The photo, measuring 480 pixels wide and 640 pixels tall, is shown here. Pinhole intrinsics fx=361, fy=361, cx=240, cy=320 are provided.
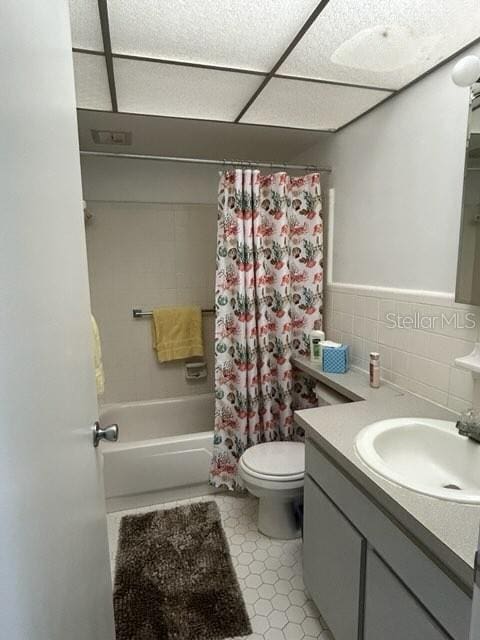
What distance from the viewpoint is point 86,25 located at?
114cm

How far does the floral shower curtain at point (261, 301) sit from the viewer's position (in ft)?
6.63

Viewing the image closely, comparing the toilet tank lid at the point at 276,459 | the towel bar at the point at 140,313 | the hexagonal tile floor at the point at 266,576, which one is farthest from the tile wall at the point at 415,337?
the towel bar at the point at 140,313

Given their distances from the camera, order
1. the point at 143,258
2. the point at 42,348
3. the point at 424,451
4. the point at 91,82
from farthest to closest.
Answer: the point at 143,258, the point at 91,82, the point at 424,451, the point at 42,348

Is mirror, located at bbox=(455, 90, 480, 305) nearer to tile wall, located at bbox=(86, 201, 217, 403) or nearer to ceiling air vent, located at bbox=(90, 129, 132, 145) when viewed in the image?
ceiling air vent, located at bbox=(90, 129, 132, 145)

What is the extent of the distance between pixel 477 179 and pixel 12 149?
1.40 meters

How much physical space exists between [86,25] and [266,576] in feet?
7.38

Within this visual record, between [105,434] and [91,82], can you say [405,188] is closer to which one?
[91,82]

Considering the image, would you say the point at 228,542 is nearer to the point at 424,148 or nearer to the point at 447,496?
the point at 447,496

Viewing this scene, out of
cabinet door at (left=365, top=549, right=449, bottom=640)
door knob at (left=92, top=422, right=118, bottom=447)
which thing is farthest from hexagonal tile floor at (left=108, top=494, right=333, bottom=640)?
door knob at (left=92, top=422, right=118, bottom=447)

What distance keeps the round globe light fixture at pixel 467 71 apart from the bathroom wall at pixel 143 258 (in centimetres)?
193

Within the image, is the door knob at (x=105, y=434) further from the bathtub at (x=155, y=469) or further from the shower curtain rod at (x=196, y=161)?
the shower curtain rod at (x=196, y=161)

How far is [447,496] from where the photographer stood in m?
0.87

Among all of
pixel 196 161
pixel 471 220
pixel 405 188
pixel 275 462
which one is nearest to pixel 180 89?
pixel 196 161

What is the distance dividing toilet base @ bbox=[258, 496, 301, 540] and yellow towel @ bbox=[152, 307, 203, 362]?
1.33 metres
